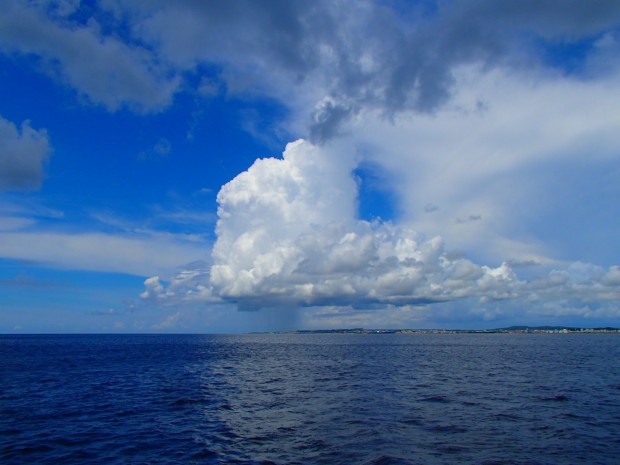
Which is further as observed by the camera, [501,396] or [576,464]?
[501,396]

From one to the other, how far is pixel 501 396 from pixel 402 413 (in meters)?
17.7

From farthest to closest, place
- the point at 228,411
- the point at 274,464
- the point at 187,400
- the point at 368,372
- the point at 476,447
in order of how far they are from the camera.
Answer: the point at 368,372 < the point at 187,400 < the point at 228,411 < the point at 476,447 < the point at 274,464

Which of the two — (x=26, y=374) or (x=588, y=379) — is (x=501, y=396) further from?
(x=26, y=374)

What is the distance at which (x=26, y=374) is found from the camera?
82250 mm

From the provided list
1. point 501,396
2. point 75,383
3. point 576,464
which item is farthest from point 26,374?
point 576,464

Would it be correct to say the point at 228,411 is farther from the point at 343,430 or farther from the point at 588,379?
the point at 588,379

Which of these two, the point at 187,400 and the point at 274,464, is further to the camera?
the point at 187,400

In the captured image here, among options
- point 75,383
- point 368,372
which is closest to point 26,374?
point 75,383

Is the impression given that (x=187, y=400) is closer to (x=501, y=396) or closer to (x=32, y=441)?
(x=32, y=441)

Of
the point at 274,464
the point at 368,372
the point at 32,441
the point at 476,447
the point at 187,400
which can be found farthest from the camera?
the point at 368,372

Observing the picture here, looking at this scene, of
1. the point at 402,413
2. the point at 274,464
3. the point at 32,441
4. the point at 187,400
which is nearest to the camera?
the point at 274,464

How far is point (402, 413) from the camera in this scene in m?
42.7

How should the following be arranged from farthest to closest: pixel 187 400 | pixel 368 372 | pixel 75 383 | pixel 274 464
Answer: pixel 368 372, pixel 75 383, pixel 187 400, pixel 274 464

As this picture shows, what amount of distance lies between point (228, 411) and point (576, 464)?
105ft
